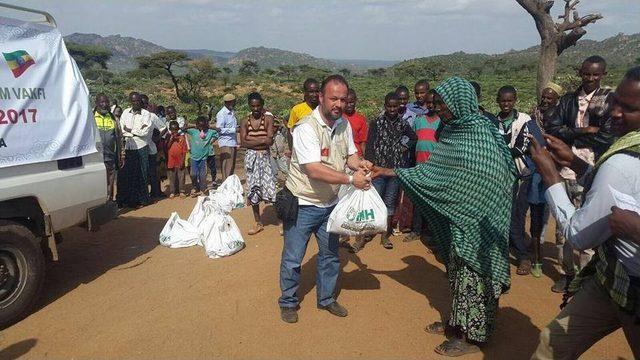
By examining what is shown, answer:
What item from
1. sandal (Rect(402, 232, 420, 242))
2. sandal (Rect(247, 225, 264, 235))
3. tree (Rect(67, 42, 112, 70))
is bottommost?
sandal (Rect(402, 232, 420, 242))

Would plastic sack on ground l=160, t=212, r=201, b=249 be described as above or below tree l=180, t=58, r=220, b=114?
below

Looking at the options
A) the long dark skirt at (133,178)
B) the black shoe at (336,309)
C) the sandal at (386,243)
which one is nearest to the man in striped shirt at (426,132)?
the sandal at (386,243)

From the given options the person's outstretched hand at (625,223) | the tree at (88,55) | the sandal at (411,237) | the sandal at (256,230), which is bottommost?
the sandal at (411,237)

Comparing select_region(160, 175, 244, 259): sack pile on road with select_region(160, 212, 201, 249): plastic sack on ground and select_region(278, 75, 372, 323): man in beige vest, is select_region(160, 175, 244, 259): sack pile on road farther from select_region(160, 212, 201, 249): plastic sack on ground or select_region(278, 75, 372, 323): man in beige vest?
select_region(278, 75, 372, 323): man in beige vest

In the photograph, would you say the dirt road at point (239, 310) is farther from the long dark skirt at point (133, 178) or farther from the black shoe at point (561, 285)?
the long dark skirt at point (133, 178)

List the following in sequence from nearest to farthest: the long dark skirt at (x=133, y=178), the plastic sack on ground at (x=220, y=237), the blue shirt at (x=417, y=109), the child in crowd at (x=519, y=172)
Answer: the child in crowd at (x=519, y=172) → the plastic sack on ground at (x=220, y=237) → the blue shirt at (x=417, y=109) → the long dark skirt at (x=133, y=178)

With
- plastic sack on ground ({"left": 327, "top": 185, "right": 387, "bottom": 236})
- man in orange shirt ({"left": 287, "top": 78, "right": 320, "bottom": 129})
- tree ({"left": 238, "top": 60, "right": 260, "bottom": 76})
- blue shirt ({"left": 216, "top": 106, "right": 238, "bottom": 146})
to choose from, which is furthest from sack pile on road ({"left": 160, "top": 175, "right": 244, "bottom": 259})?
tree ({"left": 238, "top": 60, "right": 260, "bottom": 76})

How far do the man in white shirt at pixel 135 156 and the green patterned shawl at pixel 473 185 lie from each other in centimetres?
576

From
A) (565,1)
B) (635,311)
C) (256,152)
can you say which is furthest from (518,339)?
(565,1)

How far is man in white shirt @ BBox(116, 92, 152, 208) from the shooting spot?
24.6ft

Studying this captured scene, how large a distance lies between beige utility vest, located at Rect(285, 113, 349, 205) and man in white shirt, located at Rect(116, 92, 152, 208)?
4.81m

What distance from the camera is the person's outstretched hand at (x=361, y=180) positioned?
338 cm

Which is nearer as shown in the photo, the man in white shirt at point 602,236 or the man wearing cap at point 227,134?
the man in white shirt at point 602,236

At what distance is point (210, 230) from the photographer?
18.0 ft
